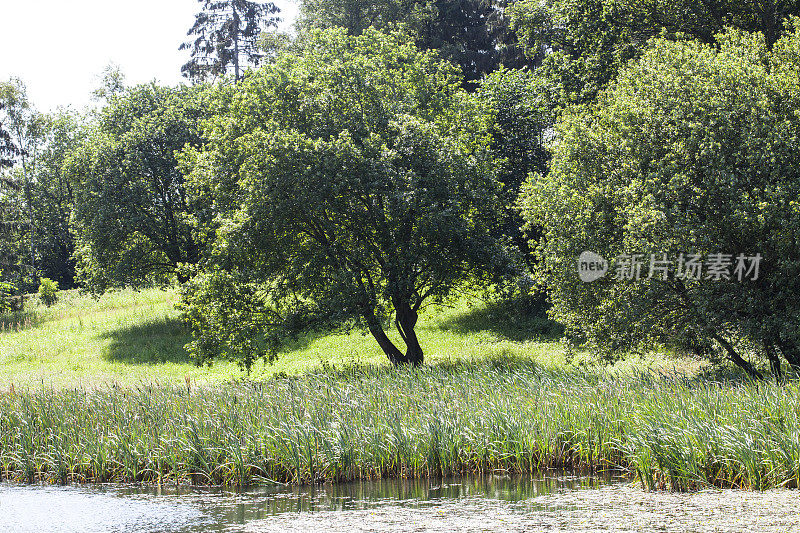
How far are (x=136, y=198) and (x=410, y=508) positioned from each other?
2693cm

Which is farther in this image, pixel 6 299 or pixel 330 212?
pixel 6 299

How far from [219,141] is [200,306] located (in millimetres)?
5287

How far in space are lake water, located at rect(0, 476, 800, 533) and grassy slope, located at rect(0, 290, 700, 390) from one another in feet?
35.2

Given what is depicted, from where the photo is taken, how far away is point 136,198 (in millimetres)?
33094

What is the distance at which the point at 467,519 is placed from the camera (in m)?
9.29

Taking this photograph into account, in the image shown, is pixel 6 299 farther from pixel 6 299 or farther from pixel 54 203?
pixel 54 203

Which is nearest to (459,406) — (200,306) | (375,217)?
→ (375,217)

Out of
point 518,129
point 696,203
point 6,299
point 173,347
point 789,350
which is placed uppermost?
point 518,129

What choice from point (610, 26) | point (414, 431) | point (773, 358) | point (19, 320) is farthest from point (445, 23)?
point (414, 431)

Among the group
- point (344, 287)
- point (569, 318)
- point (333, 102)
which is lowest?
point (569, 318)

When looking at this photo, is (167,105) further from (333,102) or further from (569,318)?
(569,318)

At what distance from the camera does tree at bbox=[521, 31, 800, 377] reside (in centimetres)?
1516

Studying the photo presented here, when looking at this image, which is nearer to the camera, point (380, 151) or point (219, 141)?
point (380, 151)

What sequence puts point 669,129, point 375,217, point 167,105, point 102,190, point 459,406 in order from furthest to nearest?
point 167,105
point 102,190
point 375,217
point 669,129
point 459,406
